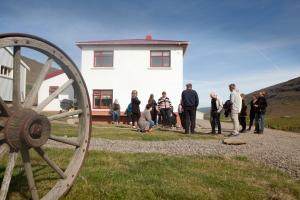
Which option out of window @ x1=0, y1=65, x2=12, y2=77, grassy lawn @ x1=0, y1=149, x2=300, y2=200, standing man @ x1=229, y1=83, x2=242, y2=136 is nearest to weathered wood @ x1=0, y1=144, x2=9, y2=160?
grassy lawn @ x1=0, y1=149, x2=300, y2=200

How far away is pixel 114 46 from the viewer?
2686 centimetres

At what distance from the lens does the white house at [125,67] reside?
1035 inches

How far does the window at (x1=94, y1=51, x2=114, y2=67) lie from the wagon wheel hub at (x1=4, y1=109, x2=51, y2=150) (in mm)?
23469

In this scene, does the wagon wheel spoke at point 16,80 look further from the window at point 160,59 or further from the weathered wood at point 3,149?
the window at point 160,59

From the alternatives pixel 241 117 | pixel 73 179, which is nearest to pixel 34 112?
pixel 73 179

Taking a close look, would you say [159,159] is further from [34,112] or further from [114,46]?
[114,46]

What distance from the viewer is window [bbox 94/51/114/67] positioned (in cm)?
2694

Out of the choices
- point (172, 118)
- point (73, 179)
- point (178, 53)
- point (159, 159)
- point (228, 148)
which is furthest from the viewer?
point (178, 53)

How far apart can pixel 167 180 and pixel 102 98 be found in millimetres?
21665

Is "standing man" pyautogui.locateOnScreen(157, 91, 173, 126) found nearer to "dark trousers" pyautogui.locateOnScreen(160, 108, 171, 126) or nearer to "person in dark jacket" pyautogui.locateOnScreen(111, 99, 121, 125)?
"dark trousers" pyautogui.locateOnScreen(160, 108, 171, 126)

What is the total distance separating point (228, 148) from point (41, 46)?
24.8 ft

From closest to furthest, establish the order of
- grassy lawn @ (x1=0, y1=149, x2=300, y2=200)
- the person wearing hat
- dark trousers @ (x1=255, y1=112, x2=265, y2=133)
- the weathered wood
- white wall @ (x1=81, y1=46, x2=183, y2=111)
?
the weathered wood
grassy lawn @ (x1=0, y1=149, x2=300, y2=200)
the person wearing hat
dark trousers @ (x1=255, y1=112, x2=265, y2=133)
white wall @ (x1=81, y1=46, x2=183, y2=111)

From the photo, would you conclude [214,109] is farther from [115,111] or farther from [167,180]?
[115,111]

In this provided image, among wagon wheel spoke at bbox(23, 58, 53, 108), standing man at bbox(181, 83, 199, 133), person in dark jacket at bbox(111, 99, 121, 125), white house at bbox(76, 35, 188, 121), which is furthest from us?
white house at bbox(76, 35, 188, 121)
